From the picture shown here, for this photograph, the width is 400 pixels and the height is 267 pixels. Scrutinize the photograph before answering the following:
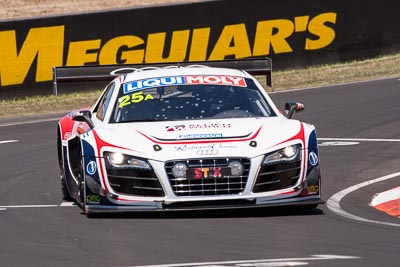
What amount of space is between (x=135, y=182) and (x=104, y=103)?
1.85m

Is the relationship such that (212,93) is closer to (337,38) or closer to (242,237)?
A: (242,237)

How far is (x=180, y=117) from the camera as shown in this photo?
38.1 ft

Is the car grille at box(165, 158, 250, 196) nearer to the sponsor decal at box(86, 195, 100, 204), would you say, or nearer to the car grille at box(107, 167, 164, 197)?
the car grille at box(107, 167, 164, 197)

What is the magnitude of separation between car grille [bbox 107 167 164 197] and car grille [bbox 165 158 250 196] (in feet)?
0.45

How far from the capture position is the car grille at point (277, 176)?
10.6 m

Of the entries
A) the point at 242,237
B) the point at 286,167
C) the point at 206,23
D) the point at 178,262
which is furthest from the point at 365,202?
the point at 206,23

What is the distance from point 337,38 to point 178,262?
749 inches

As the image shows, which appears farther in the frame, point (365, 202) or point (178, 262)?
point (365, 202)

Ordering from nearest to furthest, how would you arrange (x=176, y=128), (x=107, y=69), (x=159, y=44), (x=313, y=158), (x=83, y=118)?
(x=313, y=158) → (x=176, y=128) → (x=83, y=118) → (x=107, y=69) → (x=159, y=44)

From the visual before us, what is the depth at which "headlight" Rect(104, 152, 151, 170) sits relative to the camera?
1057 centimetres

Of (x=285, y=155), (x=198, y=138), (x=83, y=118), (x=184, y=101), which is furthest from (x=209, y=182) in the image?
(x=83, y=118)

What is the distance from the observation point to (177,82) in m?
12.1

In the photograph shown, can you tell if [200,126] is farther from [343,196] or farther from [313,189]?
[343,196]

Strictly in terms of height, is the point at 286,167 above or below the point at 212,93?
below
